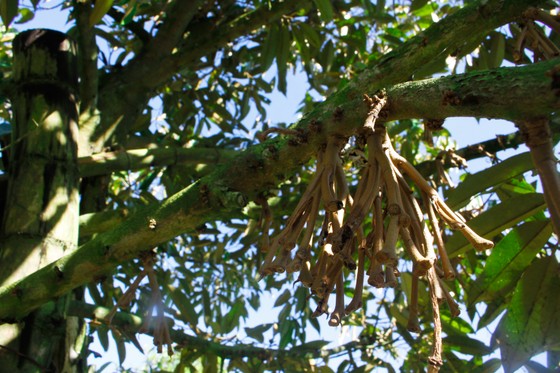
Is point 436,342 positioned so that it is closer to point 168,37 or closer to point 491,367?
point 491,367

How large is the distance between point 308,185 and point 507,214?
0.46m

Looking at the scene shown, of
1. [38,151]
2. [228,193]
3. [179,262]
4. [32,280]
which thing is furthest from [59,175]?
[179,262]

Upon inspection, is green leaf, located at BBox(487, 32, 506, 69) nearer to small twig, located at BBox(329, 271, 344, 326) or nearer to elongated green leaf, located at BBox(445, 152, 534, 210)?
elongated green leaf, located at BBox(445, 152, 534, 210)

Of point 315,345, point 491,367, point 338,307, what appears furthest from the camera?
point 315,345

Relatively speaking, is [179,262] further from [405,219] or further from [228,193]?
[405,219]

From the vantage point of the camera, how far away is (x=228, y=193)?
1115 mm

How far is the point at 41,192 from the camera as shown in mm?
1583

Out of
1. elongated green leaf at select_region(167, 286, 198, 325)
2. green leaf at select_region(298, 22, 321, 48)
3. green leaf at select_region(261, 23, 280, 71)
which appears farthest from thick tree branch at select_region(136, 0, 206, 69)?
elongated green leaf at select_region(167, 286, 198, 325)

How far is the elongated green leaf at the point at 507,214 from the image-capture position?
3.75 ft

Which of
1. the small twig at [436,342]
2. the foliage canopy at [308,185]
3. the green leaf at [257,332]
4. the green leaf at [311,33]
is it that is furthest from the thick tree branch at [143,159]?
the small twig at [436,342]

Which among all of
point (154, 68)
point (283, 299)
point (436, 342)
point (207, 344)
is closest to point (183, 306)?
point (207, 344)

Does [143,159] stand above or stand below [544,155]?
above

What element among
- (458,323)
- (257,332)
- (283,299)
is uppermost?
(283,299)

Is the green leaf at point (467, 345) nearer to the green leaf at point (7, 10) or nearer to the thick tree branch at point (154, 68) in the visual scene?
the thick tree branch at point (154, 68)
